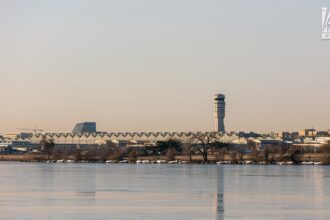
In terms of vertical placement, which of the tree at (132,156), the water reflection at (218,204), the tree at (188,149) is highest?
the tree at (188,149)

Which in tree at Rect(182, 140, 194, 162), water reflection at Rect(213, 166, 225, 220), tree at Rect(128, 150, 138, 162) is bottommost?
water reflection at Rect(213, 166, 225, 220)

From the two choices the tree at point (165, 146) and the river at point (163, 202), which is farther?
the tree at point (165, 146)

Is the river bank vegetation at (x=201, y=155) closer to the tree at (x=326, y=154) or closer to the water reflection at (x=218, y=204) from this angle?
the tree at (x=326, y=154)

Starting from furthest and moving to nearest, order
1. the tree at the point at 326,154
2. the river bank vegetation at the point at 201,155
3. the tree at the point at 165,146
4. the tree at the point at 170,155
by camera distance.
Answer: the tree at the point at 165,146
the tree at the point at 170,155
the river bank vegetation at the point at 201,155
the tree at the point at 326,154

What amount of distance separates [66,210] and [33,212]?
162cm

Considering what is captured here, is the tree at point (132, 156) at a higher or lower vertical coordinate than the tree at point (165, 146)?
lower

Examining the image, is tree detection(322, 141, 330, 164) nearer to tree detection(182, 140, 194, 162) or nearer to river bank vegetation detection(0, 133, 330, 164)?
river bank vegetation detection(0, 133, 330, 164)

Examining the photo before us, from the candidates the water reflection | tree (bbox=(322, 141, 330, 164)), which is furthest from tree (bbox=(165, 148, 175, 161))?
the water reflection

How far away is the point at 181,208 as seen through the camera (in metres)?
41.4

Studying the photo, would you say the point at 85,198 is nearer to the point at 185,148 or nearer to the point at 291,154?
the point at 291,154

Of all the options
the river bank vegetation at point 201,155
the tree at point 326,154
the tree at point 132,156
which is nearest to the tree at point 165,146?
the river bank vegetation at point 201,155

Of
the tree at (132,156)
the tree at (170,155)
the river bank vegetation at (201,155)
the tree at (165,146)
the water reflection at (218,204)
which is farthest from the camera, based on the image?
the tree at (165,146)

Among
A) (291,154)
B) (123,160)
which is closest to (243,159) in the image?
(291,154)

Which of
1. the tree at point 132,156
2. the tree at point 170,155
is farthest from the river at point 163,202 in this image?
the tree at point 132,156
